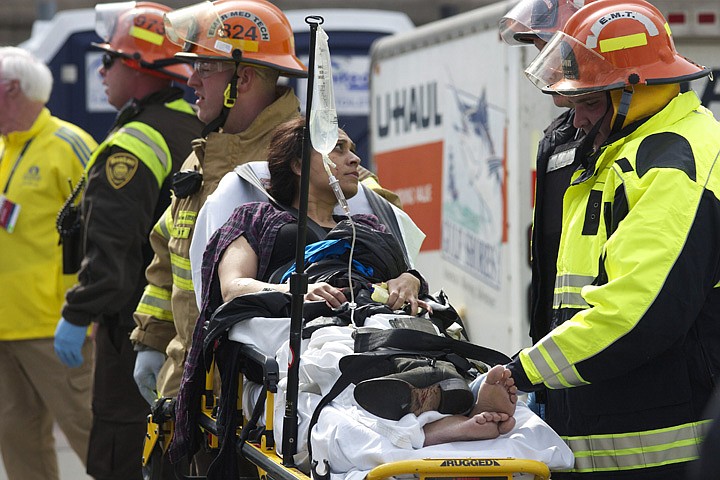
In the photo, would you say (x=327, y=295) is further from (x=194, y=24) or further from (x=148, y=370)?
(x=148, y=370)

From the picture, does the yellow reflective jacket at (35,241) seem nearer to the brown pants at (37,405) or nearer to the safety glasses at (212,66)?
the brown pants at (37,405)

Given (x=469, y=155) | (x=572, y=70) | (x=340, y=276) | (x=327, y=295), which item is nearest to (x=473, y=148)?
(x=469, y=155)

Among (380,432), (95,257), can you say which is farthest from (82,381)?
(380,432)

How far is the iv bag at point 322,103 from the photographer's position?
11.1ft

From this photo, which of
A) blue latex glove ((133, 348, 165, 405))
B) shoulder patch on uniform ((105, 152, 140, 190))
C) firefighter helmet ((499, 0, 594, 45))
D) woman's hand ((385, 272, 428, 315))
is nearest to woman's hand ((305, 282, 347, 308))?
woman's hand ((385, 272, 428, 315))

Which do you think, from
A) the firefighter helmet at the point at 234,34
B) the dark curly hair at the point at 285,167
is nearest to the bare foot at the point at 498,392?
the dark curly hair at the point at 285,167

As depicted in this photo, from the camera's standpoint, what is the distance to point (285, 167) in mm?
4363

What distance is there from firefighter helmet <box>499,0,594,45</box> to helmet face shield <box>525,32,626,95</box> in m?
0.50

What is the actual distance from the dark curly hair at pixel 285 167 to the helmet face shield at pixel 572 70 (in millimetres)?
1139

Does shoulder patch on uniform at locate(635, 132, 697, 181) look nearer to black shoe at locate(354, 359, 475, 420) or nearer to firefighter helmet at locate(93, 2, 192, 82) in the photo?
black shoe at locate(354, 359, 475, 420)

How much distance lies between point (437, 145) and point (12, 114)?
245cm

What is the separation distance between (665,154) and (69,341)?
3465 millimetres

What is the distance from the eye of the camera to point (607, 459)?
3.24m

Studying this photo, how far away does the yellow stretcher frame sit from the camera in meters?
2.96
